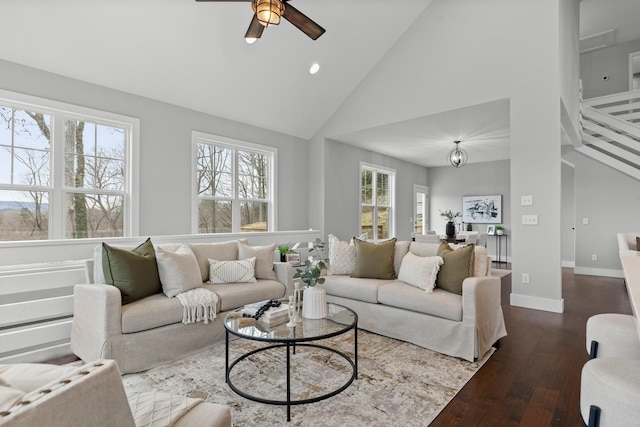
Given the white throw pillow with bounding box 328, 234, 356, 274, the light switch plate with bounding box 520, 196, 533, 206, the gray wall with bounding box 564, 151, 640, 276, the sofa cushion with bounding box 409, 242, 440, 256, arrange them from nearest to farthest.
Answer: the sofa cushion with bounding box 409, 242, 440, 256 < the white throw pillow with bounding box 328, 234, 356, 274 < the light switch plate with bounding box 520, 196, 533, 206 < the gray wall with bounding box 564, 151, 640, 276

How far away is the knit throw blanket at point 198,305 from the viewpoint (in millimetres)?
2811

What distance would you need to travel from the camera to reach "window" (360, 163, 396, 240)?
24.5ft

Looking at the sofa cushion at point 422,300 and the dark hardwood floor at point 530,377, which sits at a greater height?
the sofa cushion at point 422,300

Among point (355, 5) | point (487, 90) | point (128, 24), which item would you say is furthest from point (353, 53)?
point (128, 24)

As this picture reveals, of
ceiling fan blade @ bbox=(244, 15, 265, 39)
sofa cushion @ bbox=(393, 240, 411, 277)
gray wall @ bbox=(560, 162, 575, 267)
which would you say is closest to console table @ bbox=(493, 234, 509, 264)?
gray wall @ bbox=(560, 162, 575, 267)

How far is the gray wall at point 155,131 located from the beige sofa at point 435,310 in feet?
8.07

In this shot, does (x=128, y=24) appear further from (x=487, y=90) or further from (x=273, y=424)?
(x=487, y=90)

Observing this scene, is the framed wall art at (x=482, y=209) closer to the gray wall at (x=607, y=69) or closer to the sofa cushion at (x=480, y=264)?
the gray wall at (x=607, y=69)

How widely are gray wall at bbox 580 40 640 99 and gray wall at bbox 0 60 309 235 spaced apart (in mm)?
8014

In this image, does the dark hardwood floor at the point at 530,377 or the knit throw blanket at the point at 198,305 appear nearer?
the dark hardwood floor at the point at 530,377

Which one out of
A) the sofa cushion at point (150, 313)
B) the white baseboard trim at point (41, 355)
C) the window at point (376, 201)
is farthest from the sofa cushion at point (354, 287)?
the window at point (376, 201)

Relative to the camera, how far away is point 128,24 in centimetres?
337

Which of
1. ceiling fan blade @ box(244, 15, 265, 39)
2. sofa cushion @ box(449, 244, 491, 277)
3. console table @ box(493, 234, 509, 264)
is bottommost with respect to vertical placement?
console table @ box(493, 234, 509, 264)

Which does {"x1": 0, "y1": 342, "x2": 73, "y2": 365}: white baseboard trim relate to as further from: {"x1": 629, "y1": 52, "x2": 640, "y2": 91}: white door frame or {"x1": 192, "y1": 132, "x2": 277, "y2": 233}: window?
{"x1": 629, "y1": 52, "x2": 640, "y2": 91}: white door frame
